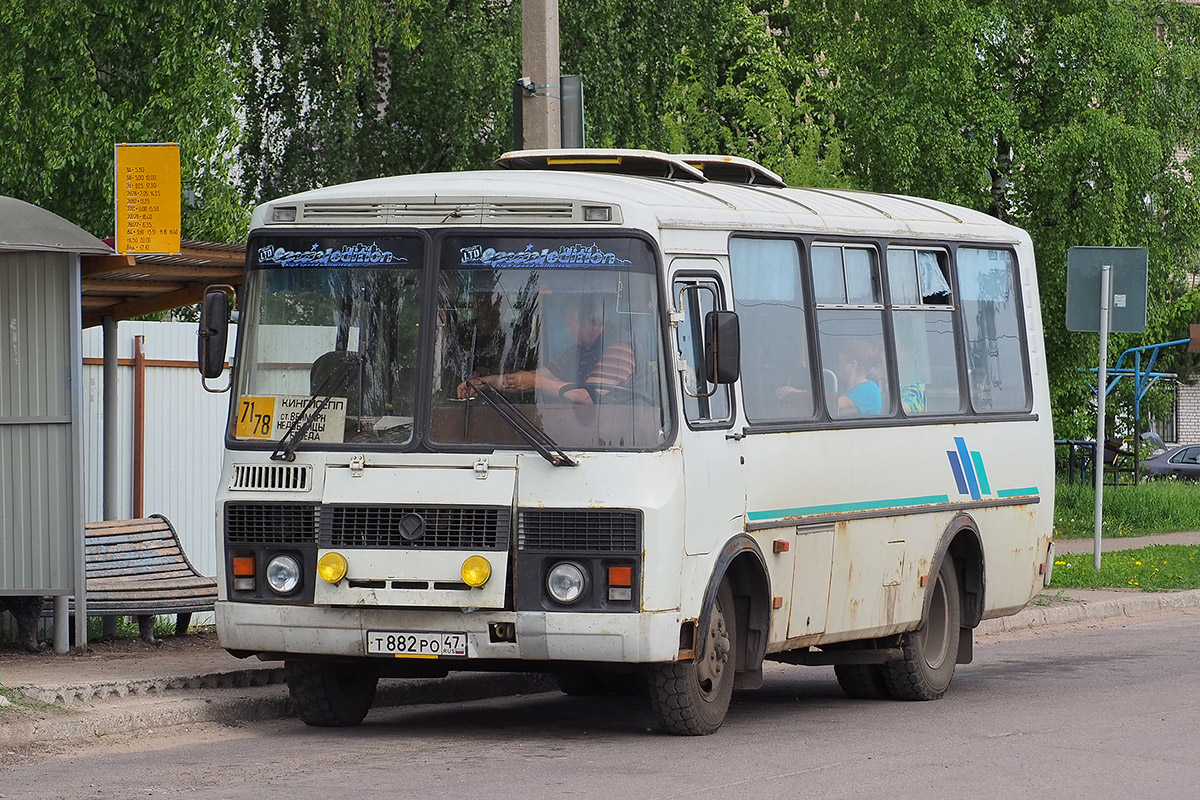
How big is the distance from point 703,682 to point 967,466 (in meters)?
Answer: 3.12

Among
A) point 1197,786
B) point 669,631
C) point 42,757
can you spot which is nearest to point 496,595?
point 669,631

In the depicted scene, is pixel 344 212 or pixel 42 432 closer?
pixel 344 212

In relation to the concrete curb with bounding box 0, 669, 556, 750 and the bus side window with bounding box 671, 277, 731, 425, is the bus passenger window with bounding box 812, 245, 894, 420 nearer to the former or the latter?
the bus side window with bounding box 671, 277, 731, 425

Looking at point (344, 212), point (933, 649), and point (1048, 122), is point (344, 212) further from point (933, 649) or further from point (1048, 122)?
point (1048, 122)

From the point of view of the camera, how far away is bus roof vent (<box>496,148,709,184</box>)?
11.4m

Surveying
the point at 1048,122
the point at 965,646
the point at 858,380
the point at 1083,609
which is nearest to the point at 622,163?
the point at 858,380

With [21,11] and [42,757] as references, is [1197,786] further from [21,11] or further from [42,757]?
[21,11]

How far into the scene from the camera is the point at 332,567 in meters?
9.54

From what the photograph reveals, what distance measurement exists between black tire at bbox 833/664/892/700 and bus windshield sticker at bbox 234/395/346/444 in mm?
3898

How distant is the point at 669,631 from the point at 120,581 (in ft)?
15.6

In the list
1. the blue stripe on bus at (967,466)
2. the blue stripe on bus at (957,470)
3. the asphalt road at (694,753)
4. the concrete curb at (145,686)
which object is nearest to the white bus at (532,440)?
the asphalt road at (694,753)

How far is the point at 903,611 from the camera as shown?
11711mm

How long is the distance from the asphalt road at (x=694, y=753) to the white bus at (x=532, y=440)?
426mm

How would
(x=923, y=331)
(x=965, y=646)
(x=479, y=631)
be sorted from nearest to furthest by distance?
(x=479, y=631) → (x=923, y=331) → (x=965, y=646)
